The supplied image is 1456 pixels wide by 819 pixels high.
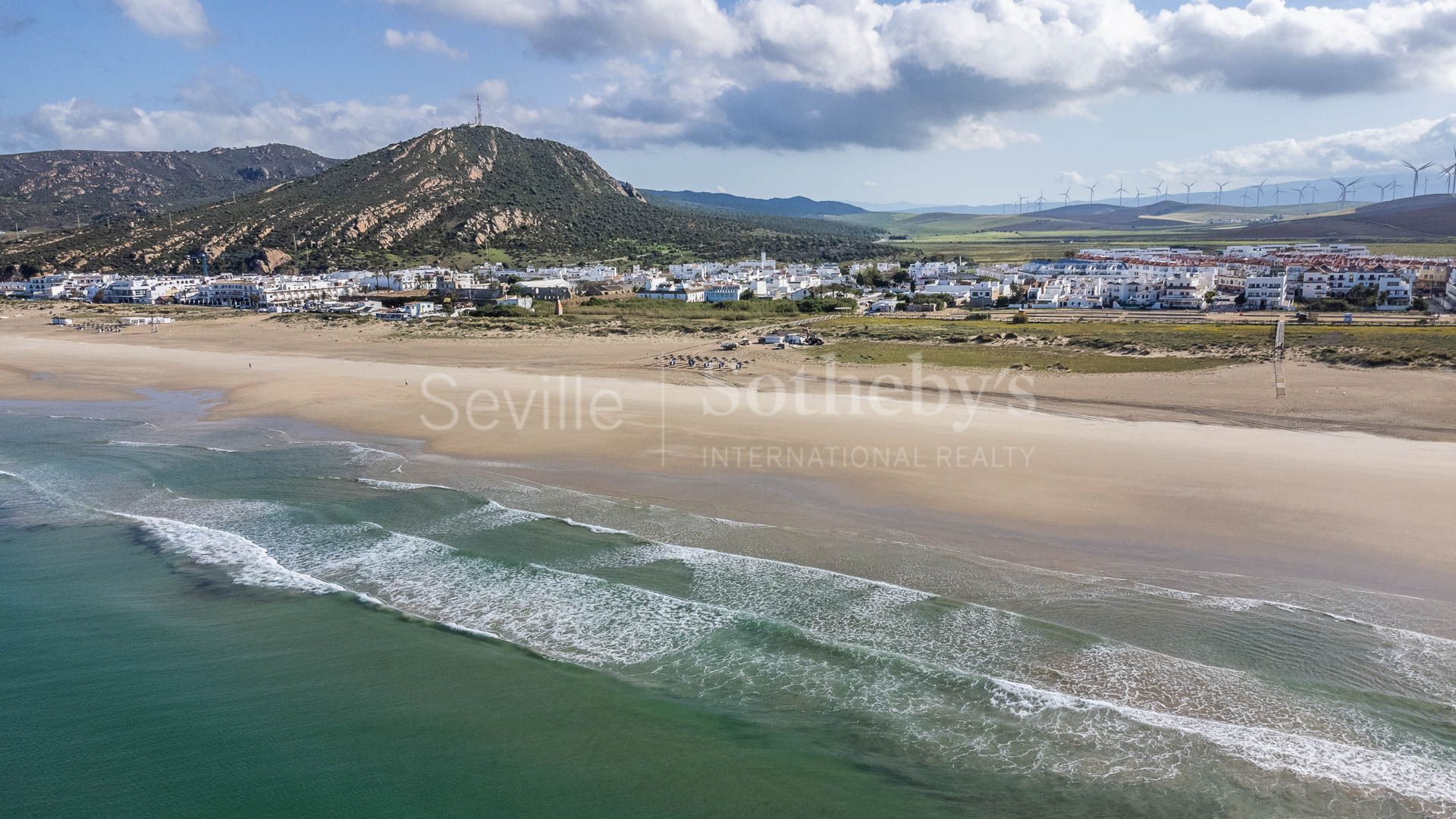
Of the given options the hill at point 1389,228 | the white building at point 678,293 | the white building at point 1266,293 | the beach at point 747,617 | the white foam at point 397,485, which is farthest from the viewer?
the hill at point 1389,228

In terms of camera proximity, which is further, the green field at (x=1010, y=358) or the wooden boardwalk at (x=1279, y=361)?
the green field at (x=1010, y=358)

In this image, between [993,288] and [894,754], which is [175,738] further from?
[993,288]

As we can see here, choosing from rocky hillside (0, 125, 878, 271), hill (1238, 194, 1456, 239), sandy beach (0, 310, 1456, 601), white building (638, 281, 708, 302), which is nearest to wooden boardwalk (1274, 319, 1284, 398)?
sandy beach (0, 310, 1456, 601)

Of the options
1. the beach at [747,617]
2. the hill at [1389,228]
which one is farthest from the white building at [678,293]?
the hill at [1389,228]

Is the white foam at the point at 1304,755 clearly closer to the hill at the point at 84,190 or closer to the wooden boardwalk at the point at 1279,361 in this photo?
the wooden boardwalk at the point at 1279,361

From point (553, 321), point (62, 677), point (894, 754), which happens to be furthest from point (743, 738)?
point (553, 321)

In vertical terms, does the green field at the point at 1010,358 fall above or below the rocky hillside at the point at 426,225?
below
